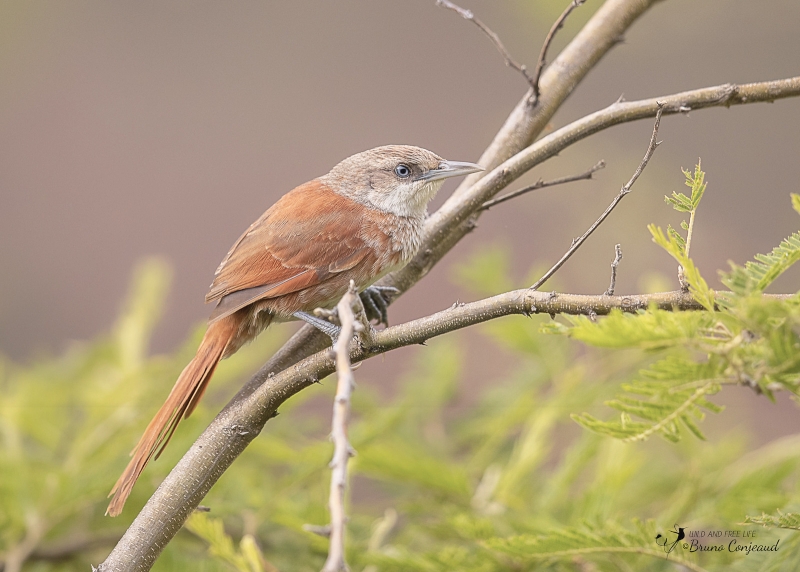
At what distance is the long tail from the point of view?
45.0 inches

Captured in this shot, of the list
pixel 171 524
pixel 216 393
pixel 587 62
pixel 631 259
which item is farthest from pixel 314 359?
pixel 631 259

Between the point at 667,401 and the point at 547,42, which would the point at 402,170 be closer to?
the point at 547,42

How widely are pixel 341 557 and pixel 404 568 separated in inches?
35.9

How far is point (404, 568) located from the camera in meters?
1.35

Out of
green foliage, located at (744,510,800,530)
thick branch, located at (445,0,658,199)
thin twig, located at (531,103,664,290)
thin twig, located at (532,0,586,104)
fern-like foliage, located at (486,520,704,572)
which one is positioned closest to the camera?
green foliage, located at (744,510,800,530)

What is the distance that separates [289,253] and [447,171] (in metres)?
0.50

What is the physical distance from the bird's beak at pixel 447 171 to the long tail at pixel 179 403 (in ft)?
2.11

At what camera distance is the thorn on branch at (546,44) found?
140cm

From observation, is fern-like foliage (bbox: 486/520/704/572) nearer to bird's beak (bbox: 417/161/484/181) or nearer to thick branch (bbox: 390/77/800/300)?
thick branch (bbox: 390/77/800/300)

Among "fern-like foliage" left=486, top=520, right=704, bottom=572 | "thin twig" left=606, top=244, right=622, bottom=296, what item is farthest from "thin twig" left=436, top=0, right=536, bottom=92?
"fern-like foliage" left=486, top=520, right=704, bottom=572

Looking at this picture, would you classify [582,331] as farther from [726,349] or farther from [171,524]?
[171,524]

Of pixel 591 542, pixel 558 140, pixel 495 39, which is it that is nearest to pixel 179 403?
pixel 591 542

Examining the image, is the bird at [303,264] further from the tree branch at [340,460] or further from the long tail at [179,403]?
the tree branch at [340,460]

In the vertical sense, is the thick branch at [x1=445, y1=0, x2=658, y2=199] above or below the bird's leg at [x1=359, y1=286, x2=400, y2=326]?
above
